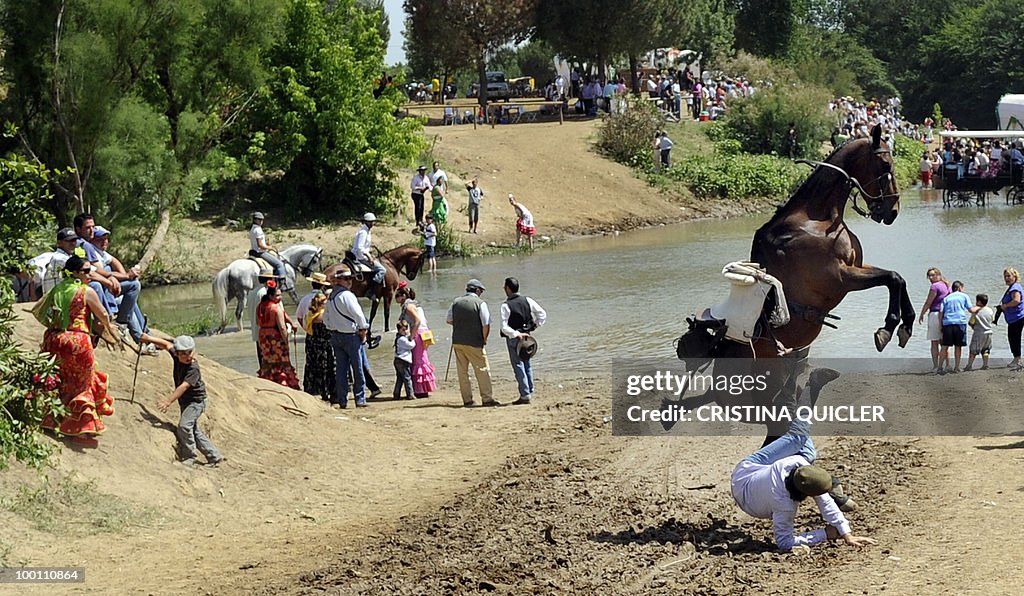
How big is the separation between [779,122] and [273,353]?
135 ft

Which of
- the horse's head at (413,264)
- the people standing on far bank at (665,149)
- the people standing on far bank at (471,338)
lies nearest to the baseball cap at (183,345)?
the people standing on far bank at (471,338)

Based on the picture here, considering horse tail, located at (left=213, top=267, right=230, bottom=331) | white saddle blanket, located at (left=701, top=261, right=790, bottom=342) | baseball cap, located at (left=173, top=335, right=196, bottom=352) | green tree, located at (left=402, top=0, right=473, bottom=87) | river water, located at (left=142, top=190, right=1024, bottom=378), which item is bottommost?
river water, located at (left=142, top=190, right=1024, bottom=378)

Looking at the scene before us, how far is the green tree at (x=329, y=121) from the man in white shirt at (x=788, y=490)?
2882 cm

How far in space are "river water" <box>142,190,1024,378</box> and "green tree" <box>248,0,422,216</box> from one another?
5.73m

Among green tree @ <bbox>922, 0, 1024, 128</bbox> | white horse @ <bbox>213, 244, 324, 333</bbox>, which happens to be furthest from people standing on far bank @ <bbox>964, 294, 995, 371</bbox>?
green tree @ <bbox>922, 0, 1024, 128</bbox>

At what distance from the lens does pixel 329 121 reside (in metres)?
39.3

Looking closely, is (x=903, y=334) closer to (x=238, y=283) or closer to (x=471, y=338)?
(x=471, y=338)

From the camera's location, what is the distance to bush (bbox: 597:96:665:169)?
49156mm

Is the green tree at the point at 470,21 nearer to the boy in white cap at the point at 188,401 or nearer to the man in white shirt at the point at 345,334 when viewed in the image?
the man in white shirt at the point at 345,334

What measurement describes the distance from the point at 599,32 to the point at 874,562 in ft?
165

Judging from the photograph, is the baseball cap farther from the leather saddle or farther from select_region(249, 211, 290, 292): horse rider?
select_region(249, 211, 290, 292): horse rider

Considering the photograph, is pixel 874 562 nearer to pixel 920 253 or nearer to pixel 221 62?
pixel 920 253

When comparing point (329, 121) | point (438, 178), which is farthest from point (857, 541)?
point (329, 121)

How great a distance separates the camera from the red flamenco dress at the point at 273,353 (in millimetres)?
16844
